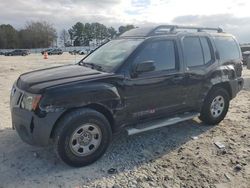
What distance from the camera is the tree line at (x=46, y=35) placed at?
3671 inches

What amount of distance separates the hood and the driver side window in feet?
2.62

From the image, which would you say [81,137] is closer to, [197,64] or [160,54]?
[160,54]

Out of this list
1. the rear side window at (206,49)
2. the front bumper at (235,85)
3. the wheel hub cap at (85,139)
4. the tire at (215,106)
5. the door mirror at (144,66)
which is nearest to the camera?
the wheel hub cap at (85,139)

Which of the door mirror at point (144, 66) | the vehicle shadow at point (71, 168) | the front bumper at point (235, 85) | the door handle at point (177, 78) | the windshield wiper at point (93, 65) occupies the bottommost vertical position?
the vehicle shadow at point (71, 168)

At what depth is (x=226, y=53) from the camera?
647 cm

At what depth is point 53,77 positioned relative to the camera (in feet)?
15.2

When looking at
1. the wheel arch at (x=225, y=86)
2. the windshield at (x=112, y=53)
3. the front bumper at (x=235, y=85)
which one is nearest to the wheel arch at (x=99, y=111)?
the windshield at (x=112, y=53)

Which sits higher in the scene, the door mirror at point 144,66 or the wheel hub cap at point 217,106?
the door mirror at point 144,66

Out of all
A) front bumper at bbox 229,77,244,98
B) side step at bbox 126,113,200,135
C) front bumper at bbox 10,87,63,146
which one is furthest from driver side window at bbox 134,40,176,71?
front bumper at bbox 229,77,244,98

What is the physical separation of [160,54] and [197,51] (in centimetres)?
99

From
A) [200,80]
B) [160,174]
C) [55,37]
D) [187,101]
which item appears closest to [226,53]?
[200,80]

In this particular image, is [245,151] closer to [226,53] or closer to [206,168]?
[206,168]

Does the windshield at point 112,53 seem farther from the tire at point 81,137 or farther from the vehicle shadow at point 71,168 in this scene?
the vehicle shadow at point 71,168

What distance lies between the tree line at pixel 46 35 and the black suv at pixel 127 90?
79.2 m
